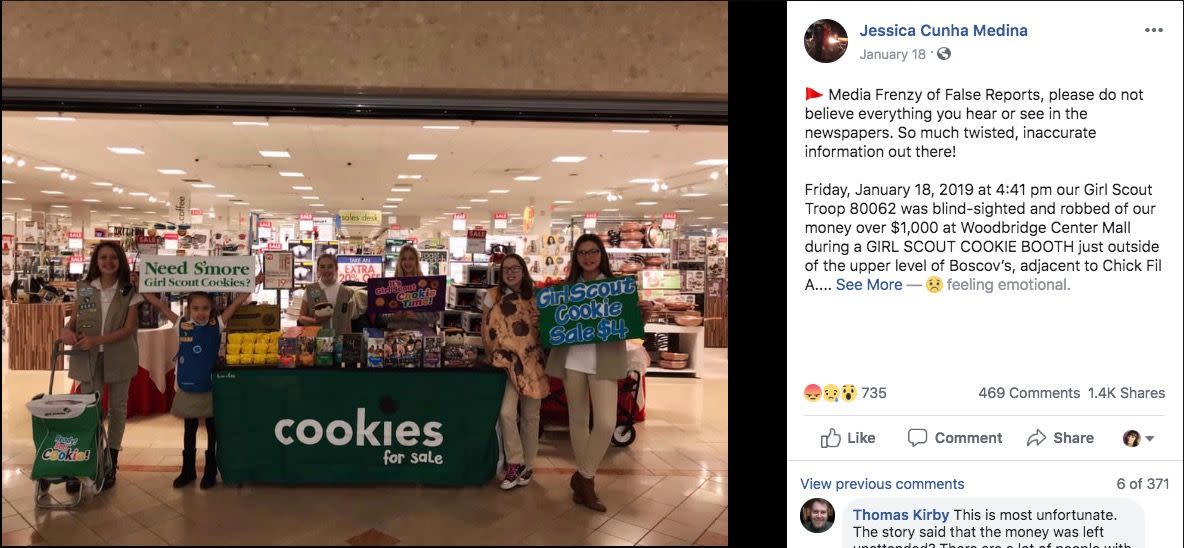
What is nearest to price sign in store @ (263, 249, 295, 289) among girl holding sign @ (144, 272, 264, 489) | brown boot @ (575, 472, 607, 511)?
girl holding sign @ (144, 272, 264, 489)

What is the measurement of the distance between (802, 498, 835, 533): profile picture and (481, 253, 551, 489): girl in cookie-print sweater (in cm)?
237

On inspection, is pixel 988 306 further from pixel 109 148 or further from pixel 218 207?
pixel 218 207

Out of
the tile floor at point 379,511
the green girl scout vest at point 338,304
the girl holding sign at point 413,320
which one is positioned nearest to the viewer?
the tile floor at point 379,511

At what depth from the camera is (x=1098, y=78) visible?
1096mm

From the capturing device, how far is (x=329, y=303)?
15.5 feet

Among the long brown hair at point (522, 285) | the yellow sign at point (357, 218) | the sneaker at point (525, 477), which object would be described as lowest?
the sneaker at point (525, 477)

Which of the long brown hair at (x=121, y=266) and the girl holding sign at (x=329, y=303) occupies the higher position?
the long brown hair at (x=121, y=266)

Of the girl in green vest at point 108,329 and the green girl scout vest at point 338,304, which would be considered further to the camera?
the green girl scout vest at point 338,304

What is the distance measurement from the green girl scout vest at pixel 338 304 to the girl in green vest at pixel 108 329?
127 cm

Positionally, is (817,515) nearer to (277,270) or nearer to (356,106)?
(356,106)

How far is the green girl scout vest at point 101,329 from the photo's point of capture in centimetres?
343

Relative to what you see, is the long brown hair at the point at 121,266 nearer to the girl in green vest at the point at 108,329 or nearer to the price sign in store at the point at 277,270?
the girl in green vest at the point at 108,329

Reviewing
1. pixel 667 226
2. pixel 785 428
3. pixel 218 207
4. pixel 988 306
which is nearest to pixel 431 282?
pixel 785 428

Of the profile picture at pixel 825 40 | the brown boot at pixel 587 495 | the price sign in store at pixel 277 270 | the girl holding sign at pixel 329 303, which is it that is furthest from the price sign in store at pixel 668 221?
the profile picture at pixel 825 40
